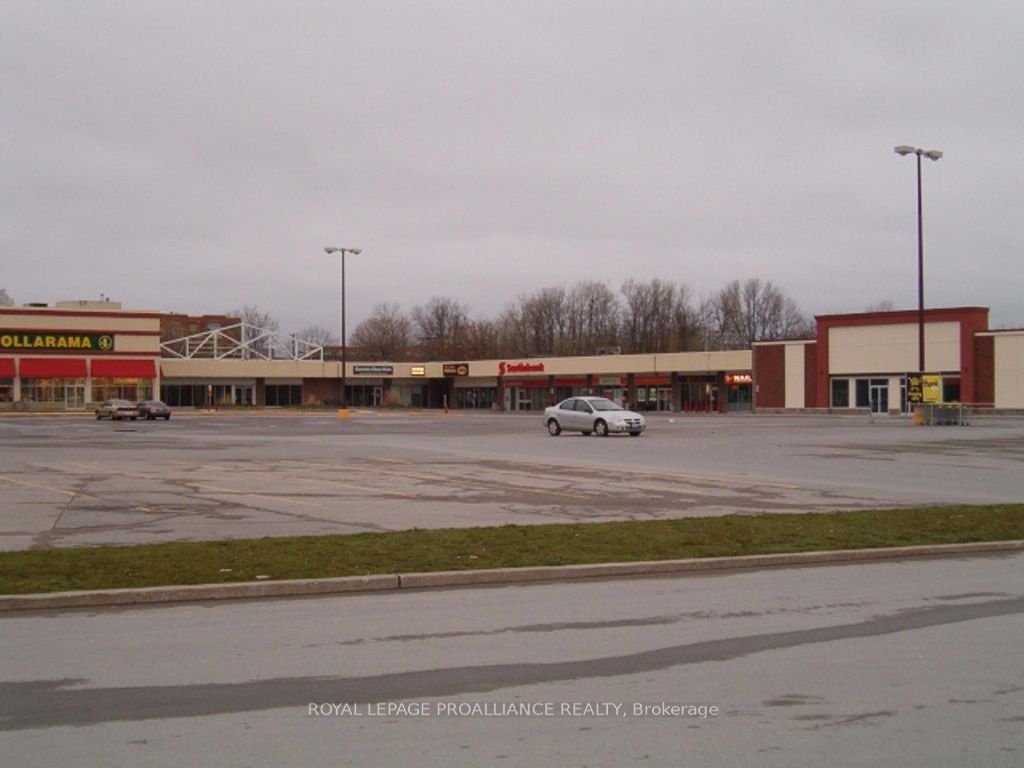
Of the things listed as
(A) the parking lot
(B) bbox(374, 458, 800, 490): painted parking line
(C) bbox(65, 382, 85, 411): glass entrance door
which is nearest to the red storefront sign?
(C) bbox(65, 382, 85, 411): glass entrance door

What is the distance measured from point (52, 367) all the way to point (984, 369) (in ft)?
233

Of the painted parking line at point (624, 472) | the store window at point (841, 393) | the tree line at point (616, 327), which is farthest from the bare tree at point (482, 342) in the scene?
the painted parking line at point (624, 472)

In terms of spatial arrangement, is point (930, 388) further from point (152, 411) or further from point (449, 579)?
point (152, 411)

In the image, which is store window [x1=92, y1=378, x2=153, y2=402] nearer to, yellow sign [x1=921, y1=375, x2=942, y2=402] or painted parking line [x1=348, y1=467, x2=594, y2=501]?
yellow sign [x1=921, y1=375, x2=942, y2=402]

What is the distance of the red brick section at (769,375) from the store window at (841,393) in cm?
416

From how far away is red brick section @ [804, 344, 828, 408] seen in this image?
73875 mm

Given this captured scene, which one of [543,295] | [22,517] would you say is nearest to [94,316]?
[543,295]

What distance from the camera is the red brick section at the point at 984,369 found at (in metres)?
64.7

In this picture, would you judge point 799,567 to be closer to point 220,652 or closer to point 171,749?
point 220,652

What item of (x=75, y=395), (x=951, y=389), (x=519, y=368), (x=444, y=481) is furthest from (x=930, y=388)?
(x=75, y=395)

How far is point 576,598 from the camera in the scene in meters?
9.34

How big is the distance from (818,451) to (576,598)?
22.0m

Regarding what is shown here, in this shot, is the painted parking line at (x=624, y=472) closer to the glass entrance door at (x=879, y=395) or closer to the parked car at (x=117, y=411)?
the parked car at (x=117, y=411)

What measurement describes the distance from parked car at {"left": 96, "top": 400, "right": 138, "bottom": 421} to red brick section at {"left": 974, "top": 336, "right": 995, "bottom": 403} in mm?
55145
